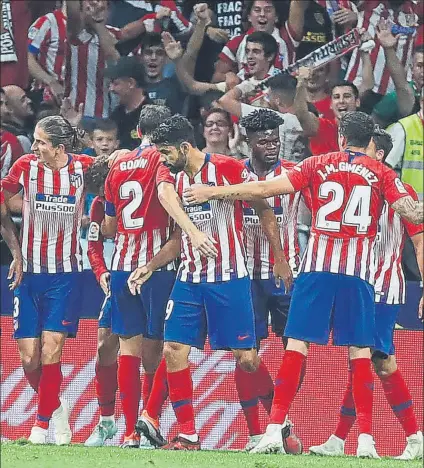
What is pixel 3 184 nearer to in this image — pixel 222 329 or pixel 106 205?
pixel 106 205

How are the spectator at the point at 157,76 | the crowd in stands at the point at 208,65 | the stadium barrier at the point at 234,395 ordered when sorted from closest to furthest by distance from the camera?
the stadium barrier at the point at 234,395 < the crowd in stands at the point at 208,65 < the spectator at the point at 157,76

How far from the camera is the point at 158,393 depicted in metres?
7.71

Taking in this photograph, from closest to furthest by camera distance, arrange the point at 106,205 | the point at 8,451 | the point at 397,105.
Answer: the point at 8,451 → the point at 106,205 → the point at 397,105

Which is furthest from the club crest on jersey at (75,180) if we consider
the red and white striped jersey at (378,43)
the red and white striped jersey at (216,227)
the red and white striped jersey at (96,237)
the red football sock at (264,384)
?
the red and white striped jersey at (378,43)

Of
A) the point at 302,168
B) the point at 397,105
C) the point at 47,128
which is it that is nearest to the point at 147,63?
the point at 397,105

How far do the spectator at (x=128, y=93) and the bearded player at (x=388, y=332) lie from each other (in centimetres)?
287

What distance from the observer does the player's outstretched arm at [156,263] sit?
7434 millimetres

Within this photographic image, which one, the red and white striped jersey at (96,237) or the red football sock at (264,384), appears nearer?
the red football sock at (264,384)

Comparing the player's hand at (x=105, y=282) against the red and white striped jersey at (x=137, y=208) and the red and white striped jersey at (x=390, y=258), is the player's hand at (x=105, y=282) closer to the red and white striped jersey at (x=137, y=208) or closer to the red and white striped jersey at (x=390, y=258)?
the red and white striped jersey at (x=137, y=208)

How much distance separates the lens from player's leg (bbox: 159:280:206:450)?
23.5ft

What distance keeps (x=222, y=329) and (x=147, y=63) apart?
3.87 m

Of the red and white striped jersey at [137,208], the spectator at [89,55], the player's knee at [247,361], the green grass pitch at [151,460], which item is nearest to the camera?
the green grass pitch at [151,460]

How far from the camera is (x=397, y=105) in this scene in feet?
32.8

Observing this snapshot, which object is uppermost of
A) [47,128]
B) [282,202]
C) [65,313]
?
[47,128]
